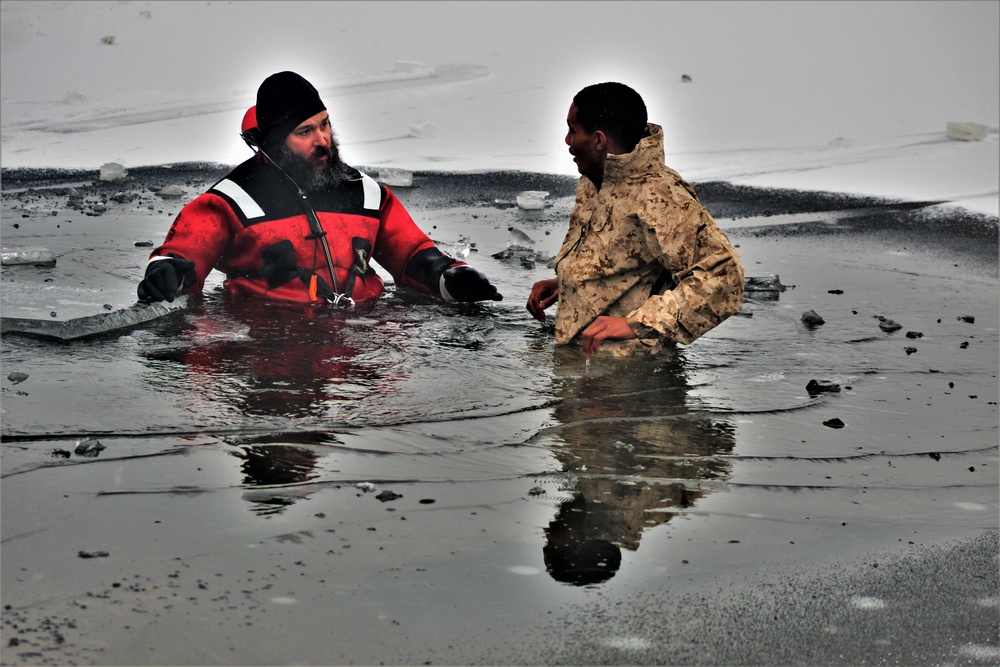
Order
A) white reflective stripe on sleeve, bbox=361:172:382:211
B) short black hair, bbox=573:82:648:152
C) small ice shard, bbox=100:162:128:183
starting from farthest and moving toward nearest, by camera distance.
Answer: small ice shard, bbox=100:162:128:183
white reflective stripe on sleeve, bbox=361:172:382:211
short black hair, bbox=573:82:648:152

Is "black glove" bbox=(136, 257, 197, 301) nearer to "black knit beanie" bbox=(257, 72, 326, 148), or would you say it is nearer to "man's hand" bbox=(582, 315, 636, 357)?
"black knit beanie" bbox=(257, 72, 326, 148)

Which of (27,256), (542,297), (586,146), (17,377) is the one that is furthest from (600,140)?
(27,256)

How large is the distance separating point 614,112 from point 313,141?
1692mm

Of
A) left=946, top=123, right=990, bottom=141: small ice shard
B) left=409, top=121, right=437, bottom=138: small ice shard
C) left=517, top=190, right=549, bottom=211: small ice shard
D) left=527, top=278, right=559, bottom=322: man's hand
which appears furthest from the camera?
left=409, top=121, right=437, bottom=138: small ice shard

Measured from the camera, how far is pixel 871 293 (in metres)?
7.04

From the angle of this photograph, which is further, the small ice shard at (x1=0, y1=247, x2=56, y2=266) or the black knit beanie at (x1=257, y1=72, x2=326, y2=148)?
the small ice shard at (x1=0, y1=247, x2=56, y2=266)

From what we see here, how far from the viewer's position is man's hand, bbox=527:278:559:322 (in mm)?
5301

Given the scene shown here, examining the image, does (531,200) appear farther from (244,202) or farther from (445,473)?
(445,473)

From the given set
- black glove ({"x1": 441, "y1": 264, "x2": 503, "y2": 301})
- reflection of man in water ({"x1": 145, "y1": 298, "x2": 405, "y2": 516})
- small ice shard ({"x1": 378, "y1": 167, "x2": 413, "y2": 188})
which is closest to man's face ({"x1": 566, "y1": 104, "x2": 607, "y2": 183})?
reflection of man in water ({"x1": 145, "y1": 298, "x2": 405, "y2": 516})

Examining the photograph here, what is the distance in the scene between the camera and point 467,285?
6.06 m

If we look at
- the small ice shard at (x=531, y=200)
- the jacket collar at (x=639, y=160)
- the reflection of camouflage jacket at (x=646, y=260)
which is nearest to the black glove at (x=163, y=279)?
the reflection of camouflage jacket at (x=646, y=260)

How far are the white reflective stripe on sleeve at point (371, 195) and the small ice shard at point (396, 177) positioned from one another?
4194mm

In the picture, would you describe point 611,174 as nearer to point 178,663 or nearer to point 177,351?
point 177,351

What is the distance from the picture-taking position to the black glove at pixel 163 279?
532cm
